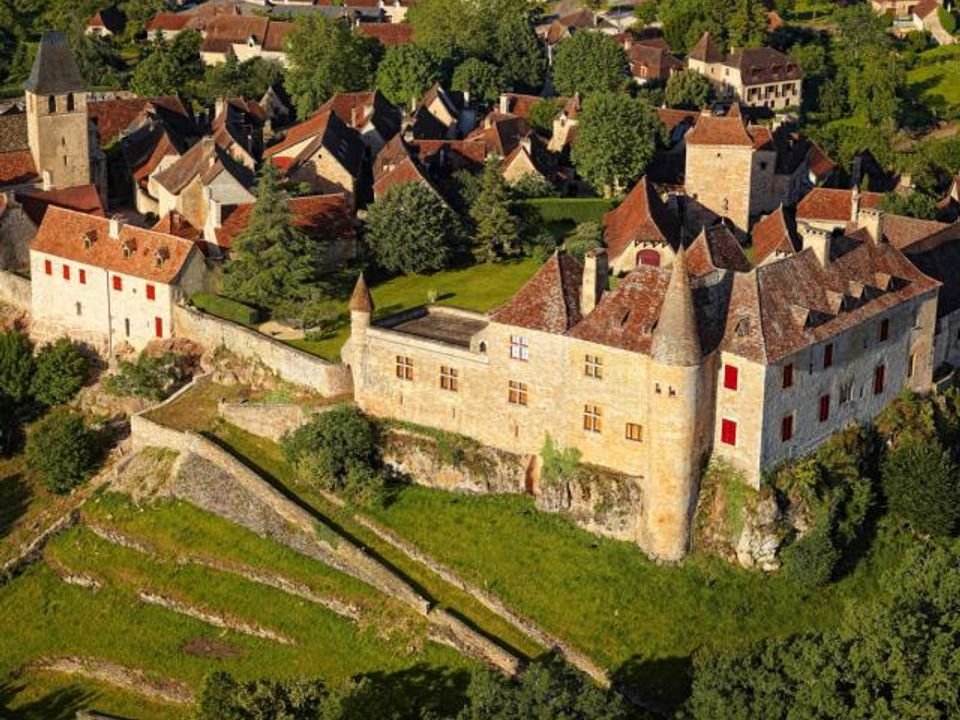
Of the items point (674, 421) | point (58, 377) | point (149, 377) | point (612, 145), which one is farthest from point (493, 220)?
point (674, 421)

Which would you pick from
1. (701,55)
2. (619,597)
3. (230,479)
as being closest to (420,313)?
(230,479)

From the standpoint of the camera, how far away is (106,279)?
75.4m

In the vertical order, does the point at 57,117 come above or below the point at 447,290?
above

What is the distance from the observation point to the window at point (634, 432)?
57781 mm

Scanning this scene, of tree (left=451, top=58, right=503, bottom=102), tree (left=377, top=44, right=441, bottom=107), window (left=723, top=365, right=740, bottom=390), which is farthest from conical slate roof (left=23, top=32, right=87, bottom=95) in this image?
window (left=723, top=365, right=740, bottom=390)

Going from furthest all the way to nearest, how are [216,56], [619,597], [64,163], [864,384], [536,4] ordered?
[536,4]
[216,56]
[64,163]
[864,384]
[619,597]

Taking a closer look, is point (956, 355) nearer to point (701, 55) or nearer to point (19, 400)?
point (19, 400)

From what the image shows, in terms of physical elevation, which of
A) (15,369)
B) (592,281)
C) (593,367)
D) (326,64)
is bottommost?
(15,369)

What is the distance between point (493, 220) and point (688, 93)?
40123 mm

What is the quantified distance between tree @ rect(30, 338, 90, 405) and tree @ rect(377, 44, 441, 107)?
149 feet

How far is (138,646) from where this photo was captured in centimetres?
5947

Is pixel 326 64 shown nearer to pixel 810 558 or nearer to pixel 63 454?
pixel 63 454

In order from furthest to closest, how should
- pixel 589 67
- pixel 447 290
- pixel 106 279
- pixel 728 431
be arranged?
pixel 589 67, pixel 447 290, pixel 106 279, pixel 728 431

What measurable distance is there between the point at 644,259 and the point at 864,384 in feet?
63.3
